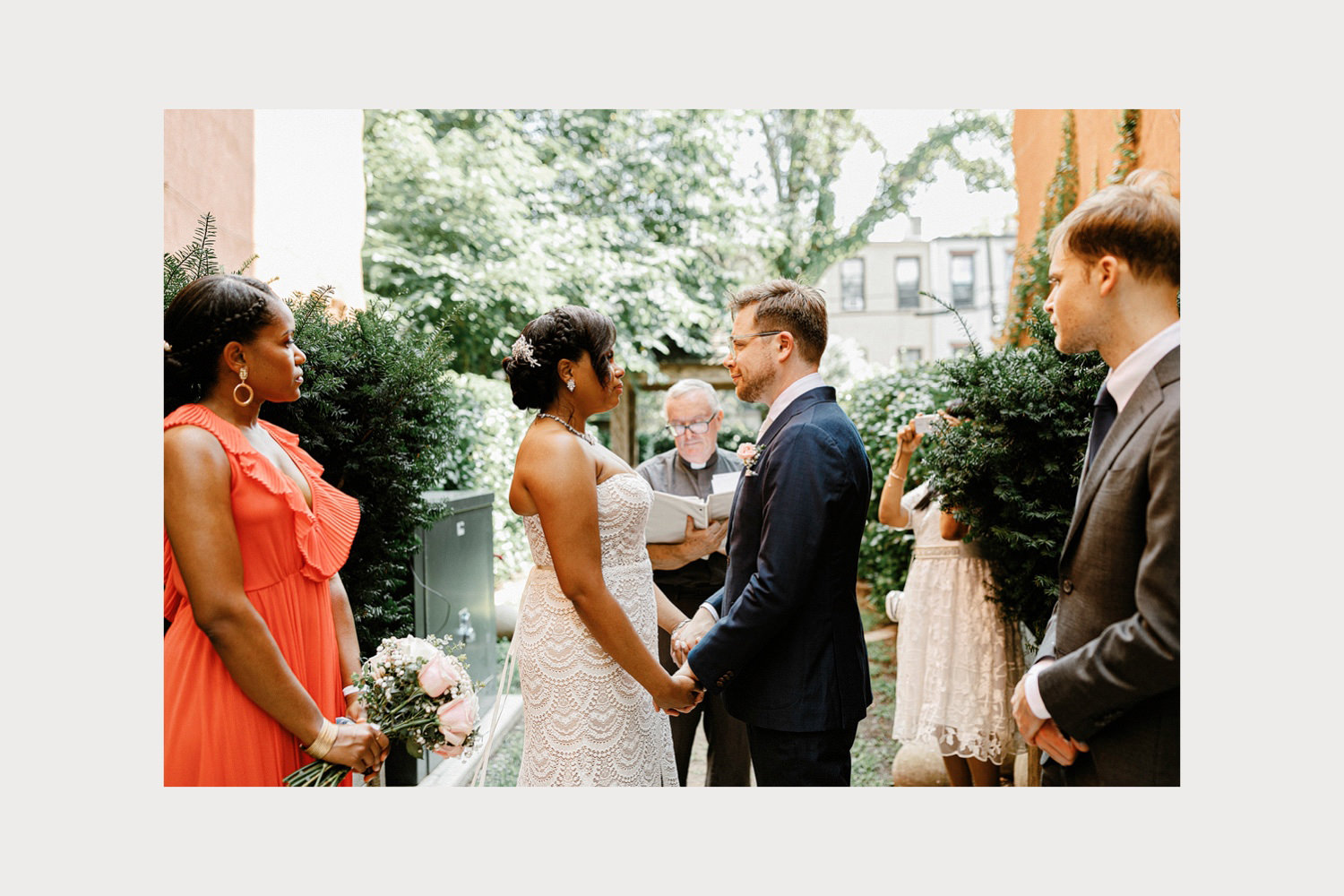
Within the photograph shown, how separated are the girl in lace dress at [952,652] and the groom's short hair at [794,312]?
1.26 metres

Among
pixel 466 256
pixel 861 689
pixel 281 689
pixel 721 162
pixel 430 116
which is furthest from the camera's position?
pixel 721 162

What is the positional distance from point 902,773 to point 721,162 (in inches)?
406

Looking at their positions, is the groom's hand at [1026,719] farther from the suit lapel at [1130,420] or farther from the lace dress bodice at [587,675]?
the lace dress bodice at [587,675]

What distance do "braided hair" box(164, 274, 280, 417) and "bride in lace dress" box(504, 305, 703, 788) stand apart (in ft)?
2.38

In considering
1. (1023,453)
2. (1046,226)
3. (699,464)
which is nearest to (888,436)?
(1046,226)

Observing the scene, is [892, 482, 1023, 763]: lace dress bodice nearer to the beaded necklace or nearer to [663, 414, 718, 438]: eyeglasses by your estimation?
[663, 414, 718, 438]: eyeglasses

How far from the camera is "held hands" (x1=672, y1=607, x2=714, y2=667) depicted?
2939 millimetres

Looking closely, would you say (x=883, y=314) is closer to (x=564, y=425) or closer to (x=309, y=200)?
(x=309, y=200)

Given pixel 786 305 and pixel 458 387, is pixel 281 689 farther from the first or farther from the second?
pixel 458 387

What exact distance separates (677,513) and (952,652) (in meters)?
1.39

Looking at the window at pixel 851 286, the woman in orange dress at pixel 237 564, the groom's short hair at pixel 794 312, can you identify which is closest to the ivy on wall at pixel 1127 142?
the groom's short hair at pixel 794 312

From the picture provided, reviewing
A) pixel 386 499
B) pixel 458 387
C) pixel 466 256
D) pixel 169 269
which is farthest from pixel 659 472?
pixel 466 256

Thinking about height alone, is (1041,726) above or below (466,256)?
below

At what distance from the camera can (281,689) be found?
2039 mm
